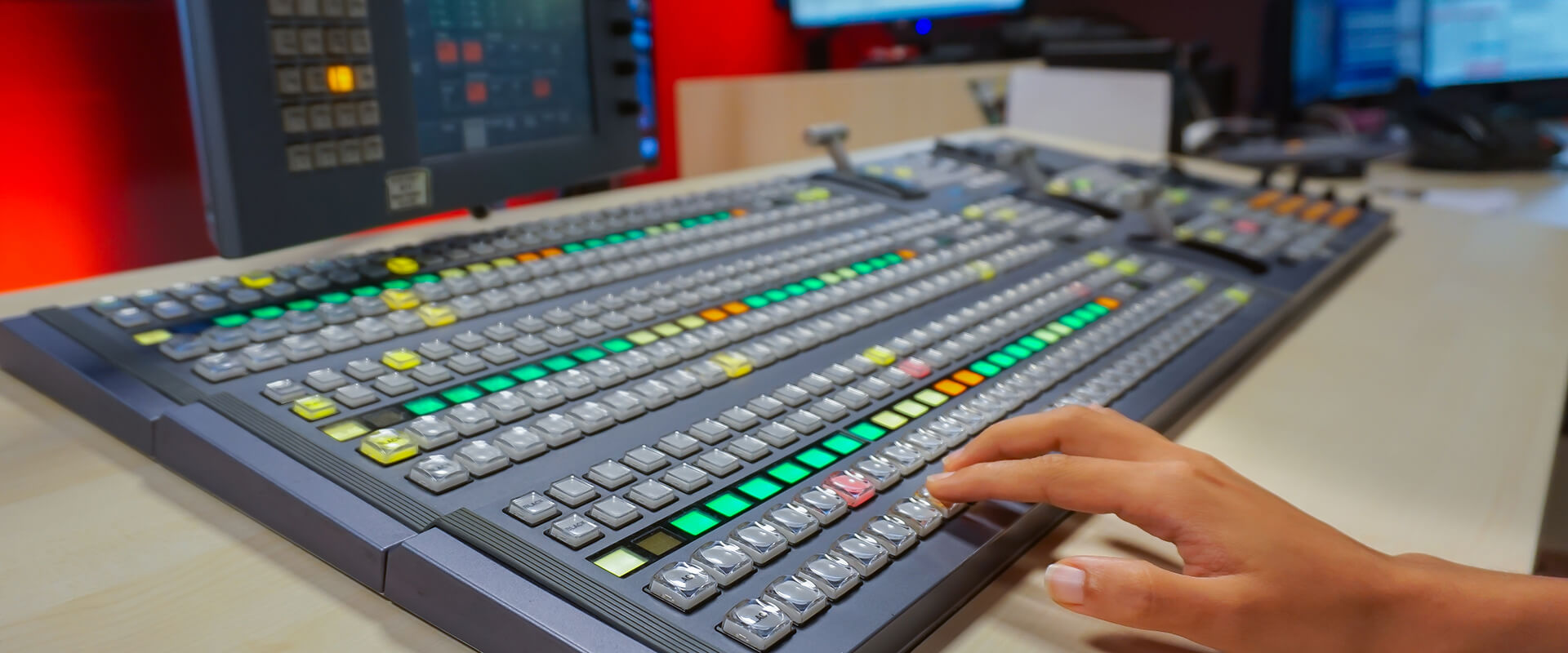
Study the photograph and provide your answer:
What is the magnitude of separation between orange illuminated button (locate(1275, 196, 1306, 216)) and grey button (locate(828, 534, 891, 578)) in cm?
88

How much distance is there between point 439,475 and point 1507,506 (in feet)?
1.66

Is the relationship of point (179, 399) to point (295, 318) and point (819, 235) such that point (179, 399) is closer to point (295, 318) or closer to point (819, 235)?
point (295, 318)

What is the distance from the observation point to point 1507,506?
1.60 ft

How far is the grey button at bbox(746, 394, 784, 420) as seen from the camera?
46 cm

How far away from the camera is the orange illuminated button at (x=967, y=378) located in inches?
21.0

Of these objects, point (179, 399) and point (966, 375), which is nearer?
point (179, 399)

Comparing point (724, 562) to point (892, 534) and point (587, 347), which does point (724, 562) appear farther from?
point (587, 347)

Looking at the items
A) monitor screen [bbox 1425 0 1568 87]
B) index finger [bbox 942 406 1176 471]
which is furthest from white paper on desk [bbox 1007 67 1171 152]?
index finger [bbox 942 406 1176 471]

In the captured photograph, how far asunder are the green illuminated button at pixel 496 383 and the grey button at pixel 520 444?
0.05 m

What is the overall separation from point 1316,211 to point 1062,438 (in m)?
0.82

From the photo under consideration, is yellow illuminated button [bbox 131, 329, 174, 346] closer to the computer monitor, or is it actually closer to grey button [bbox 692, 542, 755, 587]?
the computer monitor

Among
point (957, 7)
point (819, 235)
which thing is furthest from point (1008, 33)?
point (819, 235)

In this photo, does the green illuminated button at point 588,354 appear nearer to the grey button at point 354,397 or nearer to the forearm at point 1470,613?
the grey button at point 354,397

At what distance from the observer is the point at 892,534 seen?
0.37m
